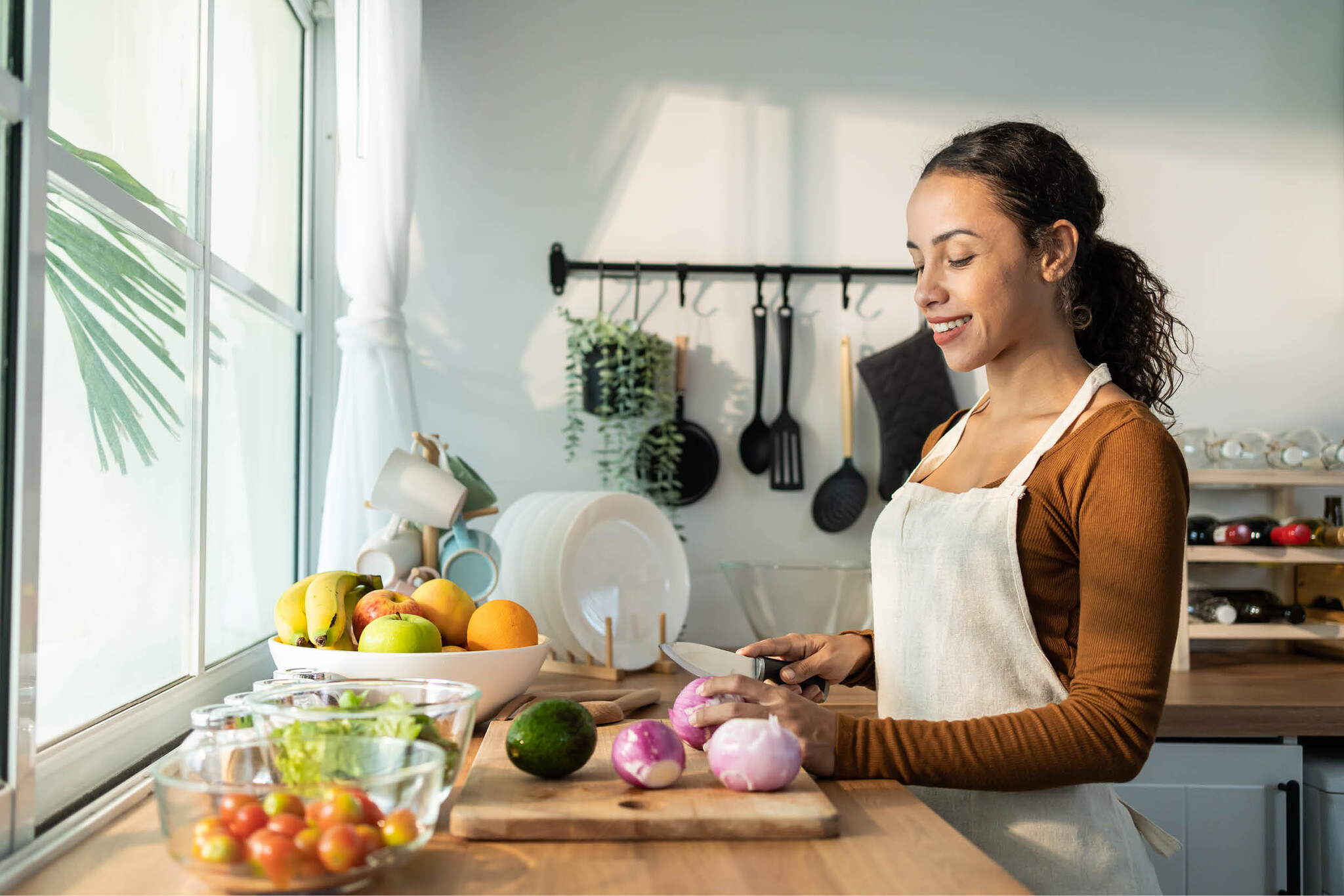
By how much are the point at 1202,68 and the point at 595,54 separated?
1.32 meters

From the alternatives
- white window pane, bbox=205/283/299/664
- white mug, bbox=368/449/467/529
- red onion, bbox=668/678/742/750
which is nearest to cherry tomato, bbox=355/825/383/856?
red onion, bbox=668/678/742/750

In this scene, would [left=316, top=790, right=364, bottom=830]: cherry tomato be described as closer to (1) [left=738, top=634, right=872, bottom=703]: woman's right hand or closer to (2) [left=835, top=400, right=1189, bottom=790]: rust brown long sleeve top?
(2) [left=835, top=400, right=1189, bottom=790]: rust brown long sleeve top

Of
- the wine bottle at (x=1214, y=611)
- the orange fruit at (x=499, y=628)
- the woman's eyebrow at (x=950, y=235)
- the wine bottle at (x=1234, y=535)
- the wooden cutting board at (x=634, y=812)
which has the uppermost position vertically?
the woman's eyebrow at (x=950, y=235)

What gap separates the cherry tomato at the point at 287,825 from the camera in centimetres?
57

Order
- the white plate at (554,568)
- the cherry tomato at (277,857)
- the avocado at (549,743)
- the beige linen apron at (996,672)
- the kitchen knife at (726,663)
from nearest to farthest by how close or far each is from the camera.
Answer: the cherry tomato at (277,857) → the avocado at (549,743) → the beige linen apron at (996,672) → the kitchen knife at (726,663) → the white plate at (554,568)

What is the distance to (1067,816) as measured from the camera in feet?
2.95

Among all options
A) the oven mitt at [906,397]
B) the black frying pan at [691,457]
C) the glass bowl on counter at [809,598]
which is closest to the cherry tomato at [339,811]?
the glass bowl on counter at [809,598]

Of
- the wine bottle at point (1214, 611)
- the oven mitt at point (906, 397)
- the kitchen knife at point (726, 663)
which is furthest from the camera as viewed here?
the oven mitt at point (906, 397)

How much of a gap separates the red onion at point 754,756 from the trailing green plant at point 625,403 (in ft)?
3.90

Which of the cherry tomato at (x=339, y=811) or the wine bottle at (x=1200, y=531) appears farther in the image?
the wine bottle at (x=1200, y=531)

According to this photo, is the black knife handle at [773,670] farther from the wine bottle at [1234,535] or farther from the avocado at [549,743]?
the wine bottle at [1234,535]

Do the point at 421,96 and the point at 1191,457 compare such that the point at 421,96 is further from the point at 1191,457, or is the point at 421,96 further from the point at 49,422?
the point at 1191,457

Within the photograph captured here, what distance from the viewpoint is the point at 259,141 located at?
5.53ft

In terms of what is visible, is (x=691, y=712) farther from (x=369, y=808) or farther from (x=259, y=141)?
(x=259, y=141)
